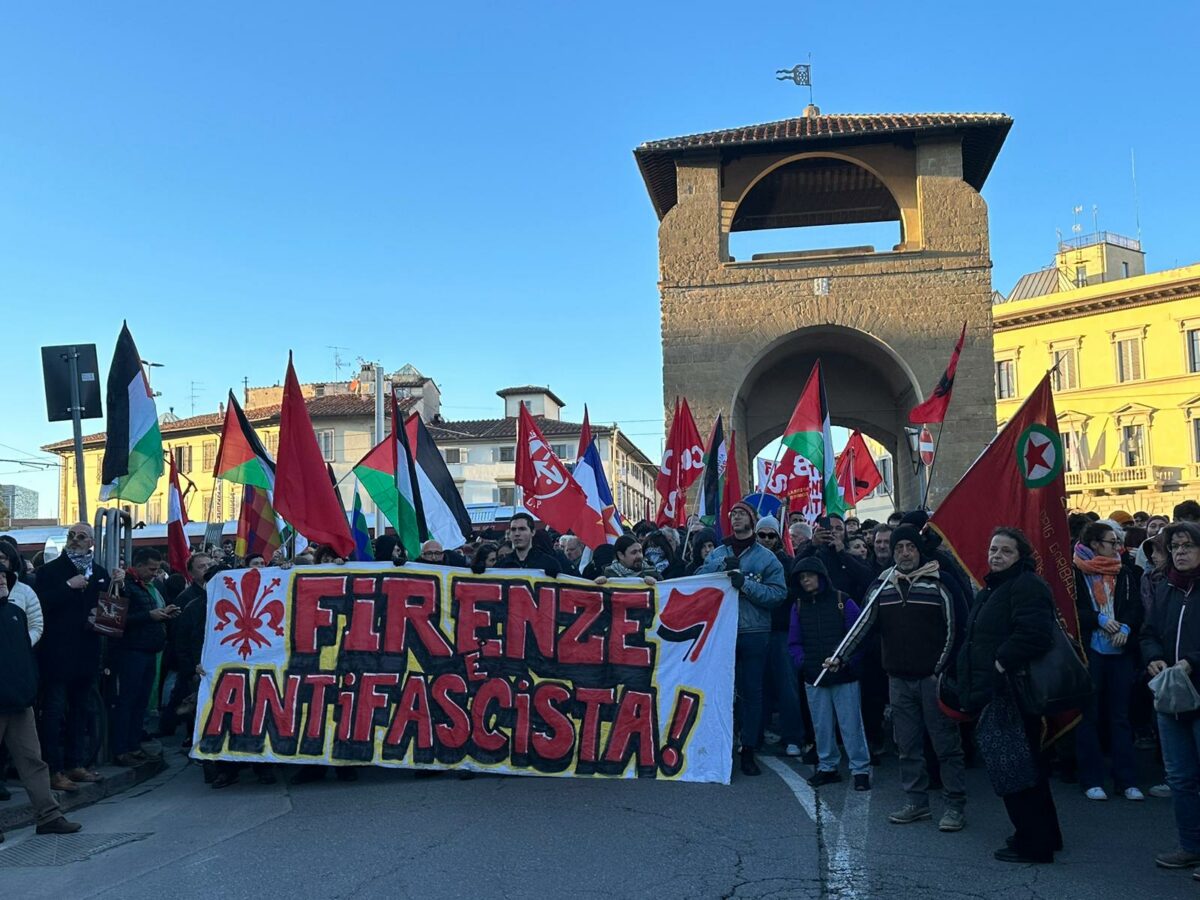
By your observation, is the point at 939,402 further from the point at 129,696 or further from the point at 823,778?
the point at 129,696

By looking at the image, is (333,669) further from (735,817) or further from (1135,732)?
(1135,732)

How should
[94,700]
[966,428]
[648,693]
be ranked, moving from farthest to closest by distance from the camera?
[966,428] → [94,700] → [648,693]

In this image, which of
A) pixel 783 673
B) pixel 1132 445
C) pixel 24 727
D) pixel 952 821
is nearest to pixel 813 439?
pixel 783 673

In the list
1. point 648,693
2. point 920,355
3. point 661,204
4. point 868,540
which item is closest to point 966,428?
point 920,355

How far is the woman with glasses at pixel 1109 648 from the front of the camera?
7.47 m

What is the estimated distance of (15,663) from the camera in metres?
7.21

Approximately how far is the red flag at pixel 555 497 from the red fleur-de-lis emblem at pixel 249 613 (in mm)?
4100

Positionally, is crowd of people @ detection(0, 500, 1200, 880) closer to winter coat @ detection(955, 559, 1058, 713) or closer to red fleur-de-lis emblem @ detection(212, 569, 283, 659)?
winter coat @ detection(955, 559, 1058, 713)

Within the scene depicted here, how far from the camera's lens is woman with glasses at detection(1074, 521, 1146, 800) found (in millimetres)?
7469

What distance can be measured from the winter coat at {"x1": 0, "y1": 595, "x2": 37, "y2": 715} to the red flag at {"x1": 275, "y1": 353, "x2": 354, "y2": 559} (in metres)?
2.25

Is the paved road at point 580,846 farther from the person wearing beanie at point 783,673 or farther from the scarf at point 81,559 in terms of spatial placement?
the scarf at point 81,559

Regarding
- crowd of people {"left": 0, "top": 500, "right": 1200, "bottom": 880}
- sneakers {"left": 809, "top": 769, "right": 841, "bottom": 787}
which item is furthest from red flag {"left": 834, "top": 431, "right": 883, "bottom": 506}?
sneakers {"left": 809, "top": 769, "right": 841, "bottom": 787}

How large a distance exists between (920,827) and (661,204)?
23719 mm

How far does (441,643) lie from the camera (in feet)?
27.7
